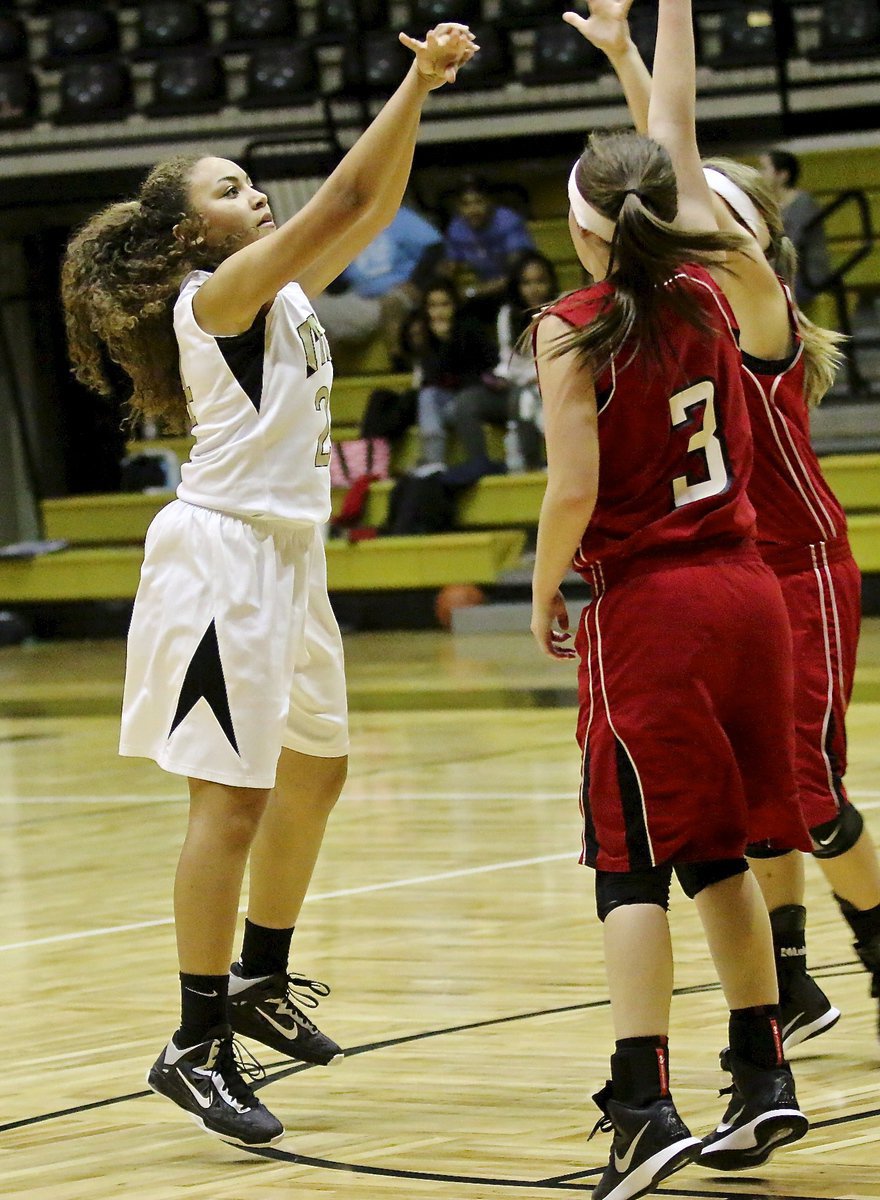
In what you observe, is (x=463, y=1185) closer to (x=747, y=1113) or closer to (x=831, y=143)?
(x=747, y=1113)

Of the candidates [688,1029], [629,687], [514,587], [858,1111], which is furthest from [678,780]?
[514,587]

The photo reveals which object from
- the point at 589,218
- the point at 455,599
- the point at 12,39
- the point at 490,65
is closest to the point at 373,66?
the point at 490,65

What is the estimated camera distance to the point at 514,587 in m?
12.2

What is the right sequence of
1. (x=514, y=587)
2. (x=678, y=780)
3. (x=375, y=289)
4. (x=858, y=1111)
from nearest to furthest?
1. (x=678, y=780)
2. (x=858, y=1111)
3. (x=514, y=587)
4. (x=375, y=289)

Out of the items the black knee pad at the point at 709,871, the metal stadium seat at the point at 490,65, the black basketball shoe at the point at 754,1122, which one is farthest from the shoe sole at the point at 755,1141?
the metal stadium seat at the point at 490,65

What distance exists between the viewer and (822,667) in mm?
3365

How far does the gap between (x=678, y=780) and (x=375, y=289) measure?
443 inches

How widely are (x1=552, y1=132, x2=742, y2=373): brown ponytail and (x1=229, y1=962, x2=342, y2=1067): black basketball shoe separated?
136 centimetres

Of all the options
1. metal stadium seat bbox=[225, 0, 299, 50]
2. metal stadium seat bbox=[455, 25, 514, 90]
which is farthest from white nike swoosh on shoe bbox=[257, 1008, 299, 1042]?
metal stadium seat bbox=[225, 0, 299, 50]

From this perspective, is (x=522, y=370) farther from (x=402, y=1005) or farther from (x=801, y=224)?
(x=402, y=1005)

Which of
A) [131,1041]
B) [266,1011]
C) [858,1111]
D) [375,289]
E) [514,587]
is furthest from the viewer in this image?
[375,289]

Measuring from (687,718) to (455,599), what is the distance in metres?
9.58

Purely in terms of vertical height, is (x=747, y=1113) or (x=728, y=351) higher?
(x=728, y=351)

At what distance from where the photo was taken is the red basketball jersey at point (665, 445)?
2.76 meters
